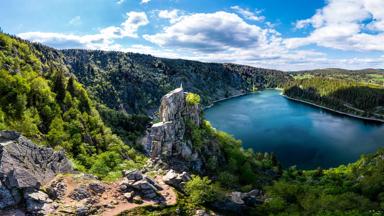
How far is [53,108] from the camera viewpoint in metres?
89.5

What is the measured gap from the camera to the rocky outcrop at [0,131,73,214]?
3003cm

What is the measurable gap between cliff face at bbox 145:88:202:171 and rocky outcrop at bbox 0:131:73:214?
24215 millimetres

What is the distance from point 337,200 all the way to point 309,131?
428 ft

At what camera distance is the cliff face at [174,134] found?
5950cm

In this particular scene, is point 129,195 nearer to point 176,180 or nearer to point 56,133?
point 176,180

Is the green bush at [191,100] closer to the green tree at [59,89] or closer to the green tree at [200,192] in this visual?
the green tree at [200,192]

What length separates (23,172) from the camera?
104 feet

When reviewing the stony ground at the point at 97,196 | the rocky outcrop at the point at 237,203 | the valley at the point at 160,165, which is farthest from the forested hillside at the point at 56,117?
the rocky outcrop at the point at 237,203

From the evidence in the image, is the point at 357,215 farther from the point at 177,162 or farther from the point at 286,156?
the point at 286,156

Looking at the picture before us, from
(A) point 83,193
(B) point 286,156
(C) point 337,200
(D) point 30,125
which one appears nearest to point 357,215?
(C) point 337,200

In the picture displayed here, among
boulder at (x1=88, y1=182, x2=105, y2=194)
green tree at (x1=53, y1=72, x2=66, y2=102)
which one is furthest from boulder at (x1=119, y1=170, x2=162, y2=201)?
green tree at (x1=53, y1=72, x2=66, y2=102)

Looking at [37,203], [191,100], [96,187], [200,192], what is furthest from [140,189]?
[191,100]

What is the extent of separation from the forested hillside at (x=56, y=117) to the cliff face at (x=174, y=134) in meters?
9.64

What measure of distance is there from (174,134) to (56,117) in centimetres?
3774
